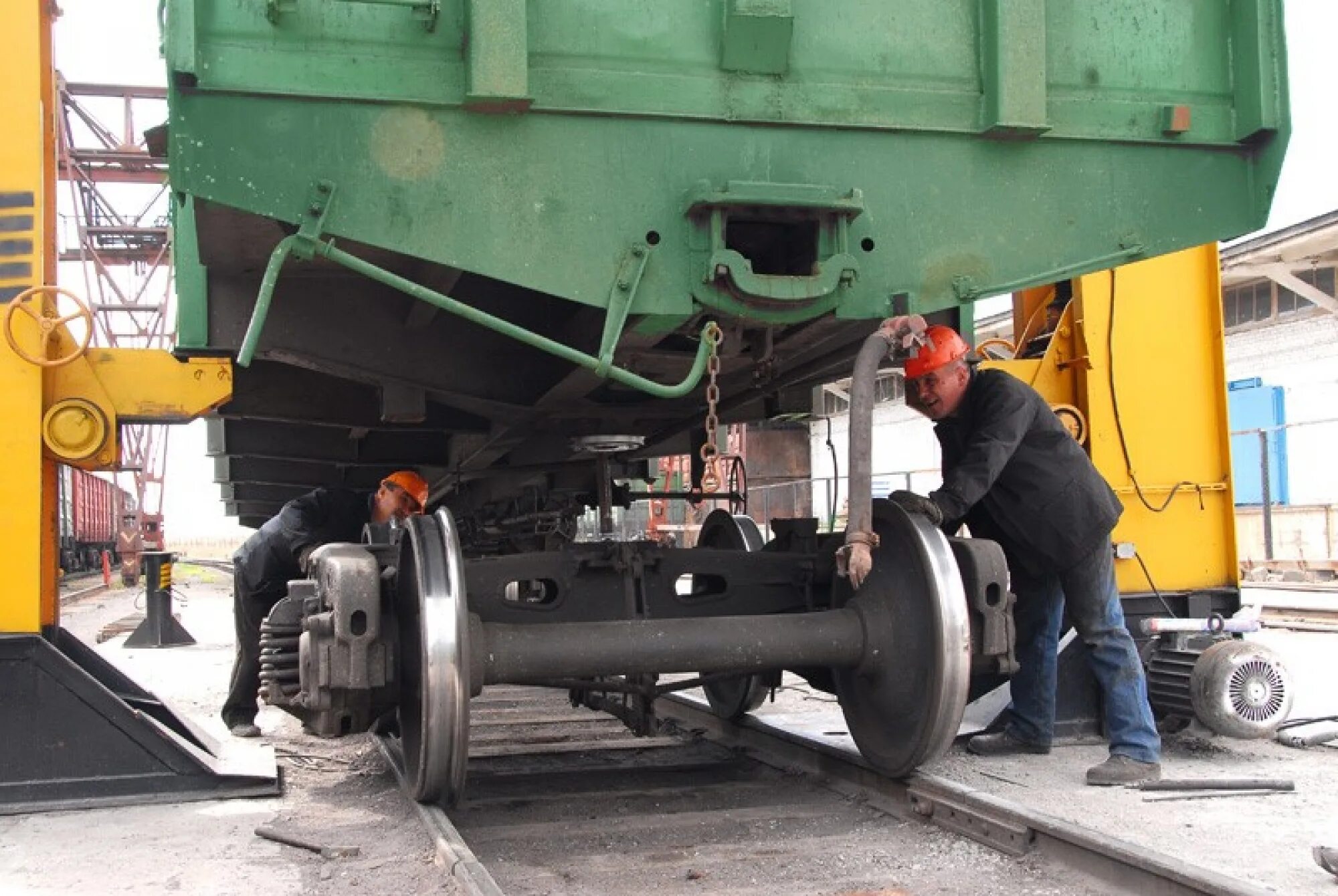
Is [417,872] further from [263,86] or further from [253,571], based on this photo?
[253,571]

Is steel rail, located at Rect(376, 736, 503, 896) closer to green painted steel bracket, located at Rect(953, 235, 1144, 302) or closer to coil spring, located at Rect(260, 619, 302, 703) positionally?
coil spring, located at Rect(260, 619, 302, 703)

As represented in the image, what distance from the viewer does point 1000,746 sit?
497 cm

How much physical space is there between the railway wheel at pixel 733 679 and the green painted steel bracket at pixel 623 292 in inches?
87.8

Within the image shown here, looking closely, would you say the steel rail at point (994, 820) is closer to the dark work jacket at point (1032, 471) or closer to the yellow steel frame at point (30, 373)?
the dark work jacket at point (1032, 471)

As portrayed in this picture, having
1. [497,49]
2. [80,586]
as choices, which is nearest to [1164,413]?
[497,49]

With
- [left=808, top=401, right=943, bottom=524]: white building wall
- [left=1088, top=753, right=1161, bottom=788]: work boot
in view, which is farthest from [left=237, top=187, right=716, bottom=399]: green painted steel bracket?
[left=808, top=401, right=943, bottom=524]: white building wall

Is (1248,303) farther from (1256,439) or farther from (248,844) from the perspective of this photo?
(248,844)

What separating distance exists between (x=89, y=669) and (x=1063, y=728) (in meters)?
3.86

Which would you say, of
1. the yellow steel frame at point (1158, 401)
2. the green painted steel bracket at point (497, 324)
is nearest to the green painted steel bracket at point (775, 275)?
the green painted steel bracket at point (497, 324)

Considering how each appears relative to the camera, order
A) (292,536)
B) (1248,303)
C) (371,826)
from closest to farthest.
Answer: (371,826)
(292,536)
(1248,303)

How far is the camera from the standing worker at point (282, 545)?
5531mm

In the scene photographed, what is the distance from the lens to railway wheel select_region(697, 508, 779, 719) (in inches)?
217

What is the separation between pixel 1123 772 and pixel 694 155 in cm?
258

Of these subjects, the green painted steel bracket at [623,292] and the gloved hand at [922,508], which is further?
the gloved hand at [922,508]
